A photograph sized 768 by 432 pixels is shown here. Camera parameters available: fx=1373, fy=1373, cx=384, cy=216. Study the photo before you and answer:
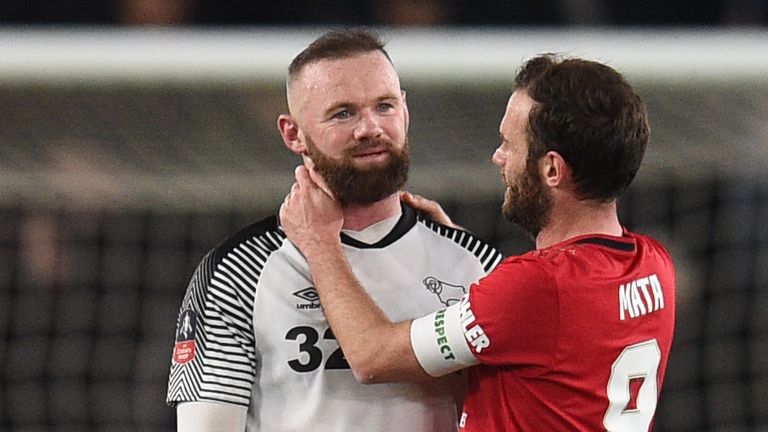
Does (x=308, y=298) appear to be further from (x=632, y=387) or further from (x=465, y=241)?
(x=632, y=387)

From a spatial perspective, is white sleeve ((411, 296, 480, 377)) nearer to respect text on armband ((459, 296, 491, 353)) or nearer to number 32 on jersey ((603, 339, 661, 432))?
respect text on armband ((459, 296, 491, 353))

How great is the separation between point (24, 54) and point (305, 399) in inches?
70.8

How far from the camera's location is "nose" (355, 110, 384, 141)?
8.11ft

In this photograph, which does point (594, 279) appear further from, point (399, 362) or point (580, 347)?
point (399, 362)

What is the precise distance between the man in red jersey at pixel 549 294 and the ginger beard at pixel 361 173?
1.6 inches

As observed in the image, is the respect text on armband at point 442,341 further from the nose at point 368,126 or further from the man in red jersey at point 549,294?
the nose at point 368,126

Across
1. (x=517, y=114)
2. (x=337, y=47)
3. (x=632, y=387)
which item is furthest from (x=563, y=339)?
(x=337, y=47)

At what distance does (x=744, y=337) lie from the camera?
216 inches

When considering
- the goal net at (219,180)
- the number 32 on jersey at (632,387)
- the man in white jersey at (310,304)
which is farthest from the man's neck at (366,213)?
the goal net at (219,180)

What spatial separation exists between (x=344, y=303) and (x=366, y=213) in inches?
9.4

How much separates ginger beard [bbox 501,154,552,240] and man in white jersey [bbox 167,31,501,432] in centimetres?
20

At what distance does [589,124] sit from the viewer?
243cm

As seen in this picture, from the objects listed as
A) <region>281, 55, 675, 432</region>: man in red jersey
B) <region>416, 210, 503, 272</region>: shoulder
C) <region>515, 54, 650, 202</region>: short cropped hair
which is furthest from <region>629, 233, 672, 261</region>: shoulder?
<region>416, 210, 503, 272</region>: shoulder

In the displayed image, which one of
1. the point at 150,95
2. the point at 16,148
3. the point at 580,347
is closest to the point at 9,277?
the point at 16,148
